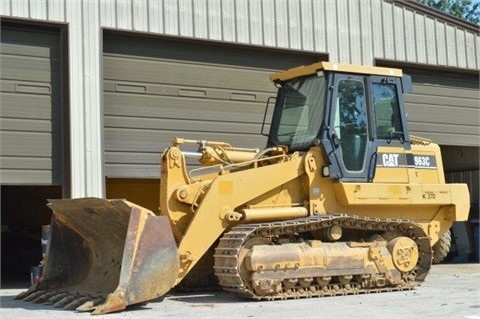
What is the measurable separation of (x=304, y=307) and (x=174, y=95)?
6.17 m

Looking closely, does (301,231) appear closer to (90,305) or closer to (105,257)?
(105,257)

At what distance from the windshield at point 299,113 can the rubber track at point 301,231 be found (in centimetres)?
124

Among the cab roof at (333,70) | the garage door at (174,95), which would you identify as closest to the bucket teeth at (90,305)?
the cab roof at (333,70)

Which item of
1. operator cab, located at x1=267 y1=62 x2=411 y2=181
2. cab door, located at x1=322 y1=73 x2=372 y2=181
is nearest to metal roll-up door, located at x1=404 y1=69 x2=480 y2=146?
operator cab, located at x1=267 y1=62 x2=411 y2=181

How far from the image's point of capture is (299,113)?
12000 mm

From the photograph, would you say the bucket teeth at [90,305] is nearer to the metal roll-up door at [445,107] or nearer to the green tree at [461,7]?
the metal roll-up door at [445,107]

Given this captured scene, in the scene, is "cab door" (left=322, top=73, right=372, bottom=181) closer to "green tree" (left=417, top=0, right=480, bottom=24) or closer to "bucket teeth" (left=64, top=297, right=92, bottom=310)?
"bucket teeth" (left=64, top=297, right=92, bottom=310)

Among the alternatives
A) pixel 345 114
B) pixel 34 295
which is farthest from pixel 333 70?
pixel 34 295

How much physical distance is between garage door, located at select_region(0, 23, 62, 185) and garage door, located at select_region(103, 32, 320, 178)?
92 centimetres

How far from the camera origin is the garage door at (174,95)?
1406 cm

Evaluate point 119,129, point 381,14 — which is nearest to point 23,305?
point 119,129

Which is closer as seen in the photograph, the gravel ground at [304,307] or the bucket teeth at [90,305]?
the gravel ground at [304,307]

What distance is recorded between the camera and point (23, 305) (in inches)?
408

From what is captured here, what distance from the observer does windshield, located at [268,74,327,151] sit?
37.8 ft
